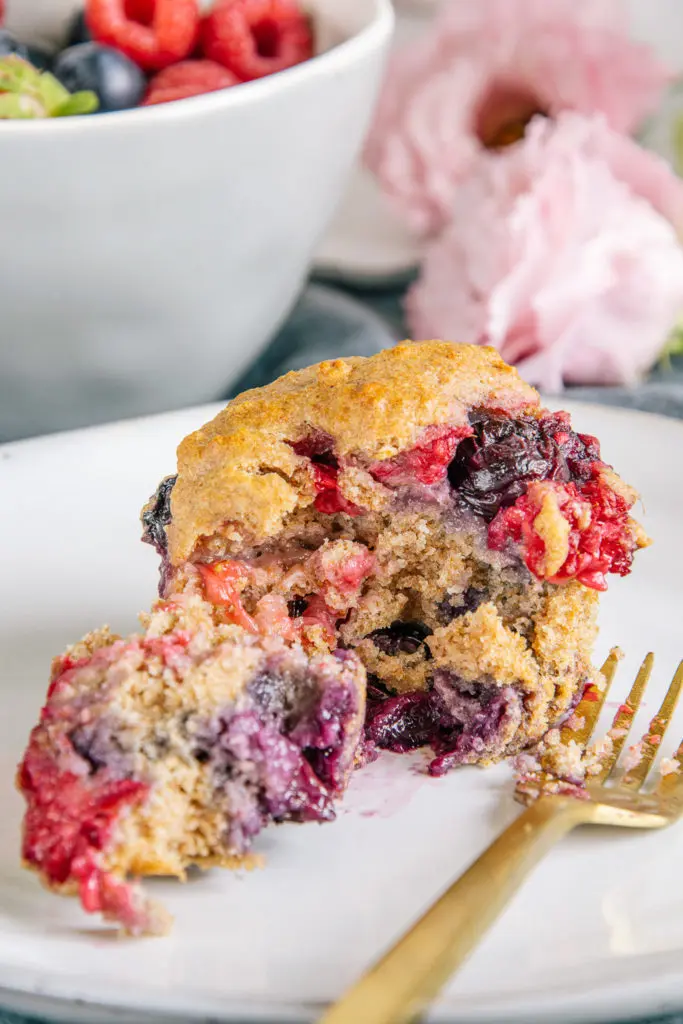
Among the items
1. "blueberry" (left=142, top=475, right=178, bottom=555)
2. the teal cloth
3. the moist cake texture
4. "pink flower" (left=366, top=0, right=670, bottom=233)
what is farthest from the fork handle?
"pink flower" (left=366, top=0, right=670, bottom=233)

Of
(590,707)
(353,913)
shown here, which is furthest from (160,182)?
(353,913)

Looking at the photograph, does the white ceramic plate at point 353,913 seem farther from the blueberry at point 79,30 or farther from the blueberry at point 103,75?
the blueberry at point 79,30

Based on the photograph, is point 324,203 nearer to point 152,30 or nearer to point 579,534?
point 152,30

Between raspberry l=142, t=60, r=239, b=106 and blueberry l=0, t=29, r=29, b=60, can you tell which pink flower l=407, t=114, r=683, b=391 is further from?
blueberry l=0, t=29, r=29, b=60

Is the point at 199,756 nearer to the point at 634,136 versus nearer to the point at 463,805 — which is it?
the point at 463,805

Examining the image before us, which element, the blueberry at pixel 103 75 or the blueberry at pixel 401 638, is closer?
the blueberry at pixel 401 638

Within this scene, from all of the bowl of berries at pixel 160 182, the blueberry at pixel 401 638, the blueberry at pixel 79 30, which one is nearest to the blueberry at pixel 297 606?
the blueberry at pixel 401 638

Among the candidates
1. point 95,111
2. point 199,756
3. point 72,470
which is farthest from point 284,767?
point 95,111
